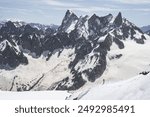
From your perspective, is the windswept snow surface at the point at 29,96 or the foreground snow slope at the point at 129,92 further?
the windswept snow surface at the point at 29,96

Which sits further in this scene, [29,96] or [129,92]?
[29,96]

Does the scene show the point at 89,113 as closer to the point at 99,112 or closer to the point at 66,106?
the point at 99,112

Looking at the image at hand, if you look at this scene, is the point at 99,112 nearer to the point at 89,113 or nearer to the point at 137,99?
the point at 89,113

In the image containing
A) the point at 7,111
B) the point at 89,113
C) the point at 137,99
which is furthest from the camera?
the point at 137,99

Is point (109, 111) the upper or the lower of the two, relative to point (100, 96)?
upper

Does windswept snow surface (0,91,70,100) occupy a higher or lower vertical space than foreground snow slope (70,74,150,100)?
lower

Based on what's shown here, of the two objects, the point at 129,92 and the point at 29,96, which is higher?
the point at 129,92

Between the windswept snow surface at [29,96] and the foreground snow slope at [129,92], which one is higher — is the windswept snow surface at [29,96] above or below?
below

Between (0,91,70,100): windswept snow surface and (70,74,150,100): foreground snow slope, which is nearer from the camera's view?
(70,74,150,100): foreground snow slope

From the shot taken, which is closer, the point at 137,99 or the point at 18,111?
the point at 18,111

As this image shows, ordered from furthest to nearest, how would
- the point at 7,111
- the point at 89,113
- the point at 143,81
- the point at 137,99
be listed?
the point at 143,81
the point at 137,99
the point at 7,111
the point at 89,113

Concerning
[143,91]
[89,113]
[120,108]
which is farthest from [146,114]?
[143,91]
